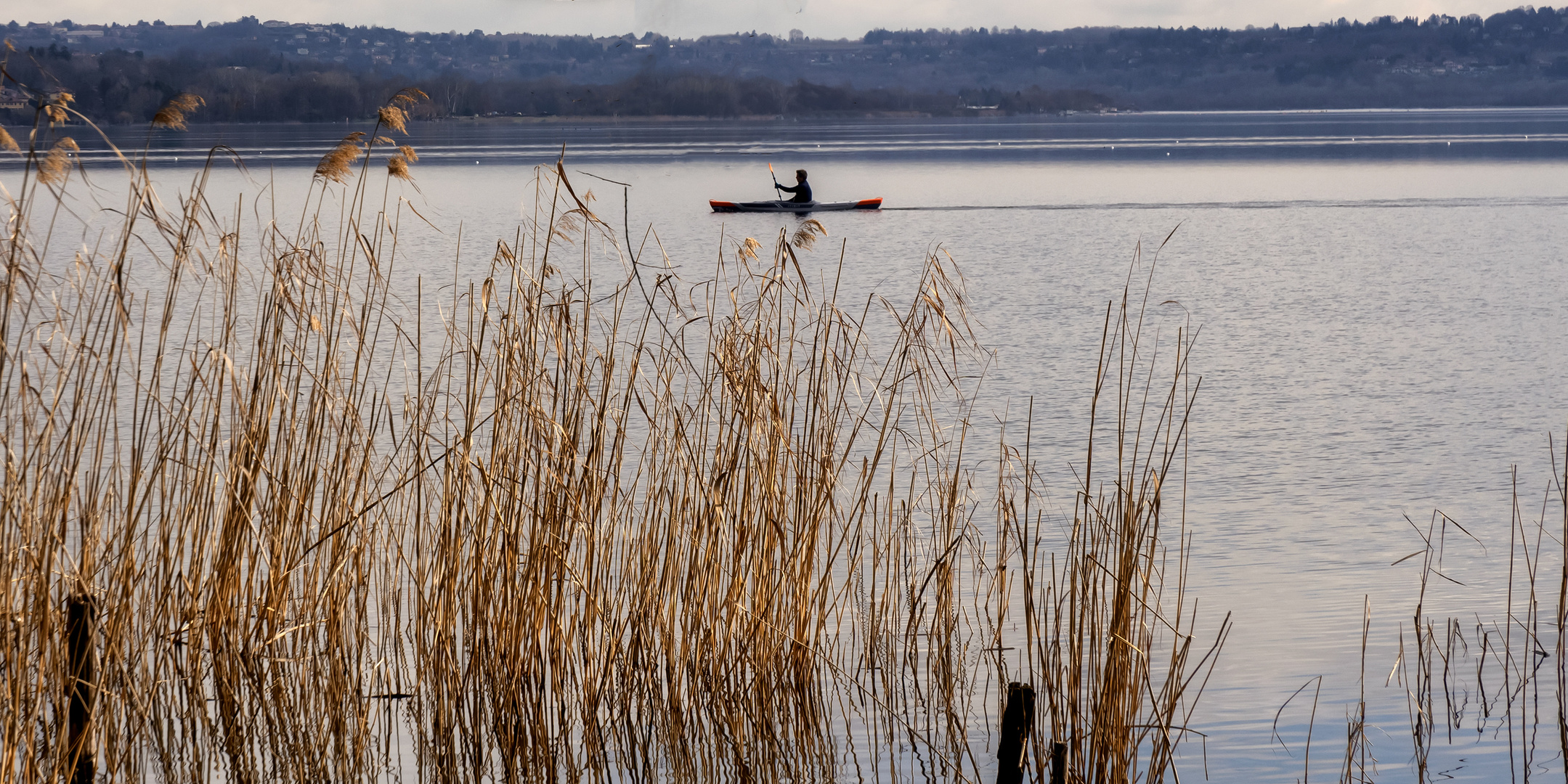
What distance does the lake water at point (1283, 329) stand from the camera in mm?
6352

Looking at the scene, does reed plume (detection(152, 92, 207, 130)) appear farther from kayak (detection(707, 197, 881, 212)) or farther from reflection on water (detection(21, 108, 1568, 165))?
reflection on water (detection(21, 108, 1568, 165))

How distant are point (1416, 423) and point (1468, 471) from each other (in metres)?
1.84

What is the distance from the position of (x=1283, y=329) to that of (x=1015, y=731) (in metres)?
14.2

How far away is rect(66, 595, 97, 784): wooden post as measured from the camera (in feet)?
11.5

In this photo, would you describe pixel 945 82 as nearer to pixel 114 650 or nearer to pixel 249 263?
pixel 249 263

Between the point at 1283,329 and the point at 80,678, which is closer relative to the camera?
the point at 80,678

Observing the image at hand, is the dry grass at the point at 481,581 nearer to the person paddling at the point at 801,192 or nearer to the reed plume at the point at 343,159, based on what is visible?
the reed plume at the point at 343,159

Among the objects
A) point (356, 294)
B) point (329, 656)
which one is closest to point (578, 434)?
point (329, 656)

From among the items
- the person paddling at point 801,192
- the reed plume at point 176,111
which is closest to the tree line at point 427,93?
the reed plume at point 176,111

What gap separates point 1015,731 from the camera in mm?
3506

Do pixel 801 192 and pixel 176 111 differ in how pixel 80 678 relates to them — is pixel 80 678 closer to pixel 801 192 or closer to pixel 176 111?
pixel 176 111

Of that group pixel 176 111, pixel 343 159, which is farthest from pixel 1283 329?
pixel 176 111

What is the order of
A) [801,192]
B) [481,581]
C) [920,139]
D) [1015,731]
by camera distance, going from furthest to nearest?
[920,139], [801,192], [481,581], [1015,731]

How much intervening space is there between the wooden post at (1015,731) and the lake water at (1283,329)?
138 centimetres
